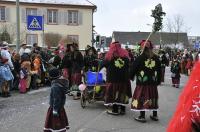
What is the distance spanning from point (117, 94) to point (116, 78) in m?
0.40

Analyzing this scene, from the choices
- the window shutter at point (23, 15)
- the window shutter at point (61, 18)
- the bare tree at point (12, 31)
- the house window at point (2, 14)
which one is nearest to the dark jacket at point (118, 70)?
the bare tree at point (12, 31)

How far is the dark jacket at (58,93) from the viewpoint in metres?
7.54

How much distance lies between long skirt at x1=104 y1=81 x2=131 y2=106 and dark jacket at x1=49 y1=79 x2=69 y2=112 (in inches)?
159

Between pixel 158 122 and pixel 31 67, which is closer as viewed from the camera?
pixel 158 122

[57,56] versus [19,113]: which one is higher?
[57,56]

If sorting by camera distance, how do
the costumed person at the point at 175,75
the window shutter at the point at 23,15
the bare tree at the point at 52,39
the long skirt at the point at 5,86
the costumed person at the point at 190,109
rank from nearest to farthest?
the costumed person at the point at 190,109 < the long skirt at the point at 5,86 < the costumed person at the point at 175,75 < the bare tree at the point at 52,39 < the window shutter at the point at 23,15

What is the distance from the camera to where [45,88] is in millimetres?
18156

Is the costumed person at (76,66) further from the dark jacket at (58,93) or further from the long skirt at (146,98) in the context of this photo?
the dark jacket at (58,93)

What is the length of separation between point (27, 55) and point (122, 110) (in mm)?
6141

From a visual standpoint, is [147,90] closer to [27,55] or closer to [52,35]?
[27,55]

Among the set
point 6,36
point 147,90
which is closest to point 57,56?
point 147,90

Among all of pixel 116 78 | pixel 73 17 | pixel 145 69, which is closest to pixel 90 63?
pixel 116 78

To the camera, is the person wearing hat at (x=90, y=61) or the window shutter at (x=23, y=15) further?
the window shutter at (x=23, y=15)

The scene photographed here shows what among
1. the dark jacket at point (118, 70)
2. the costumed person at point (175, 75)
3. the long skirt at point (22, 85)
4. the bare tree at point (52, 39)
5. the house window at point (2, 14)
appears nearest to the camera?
the dark jacket at point (118, 70)
